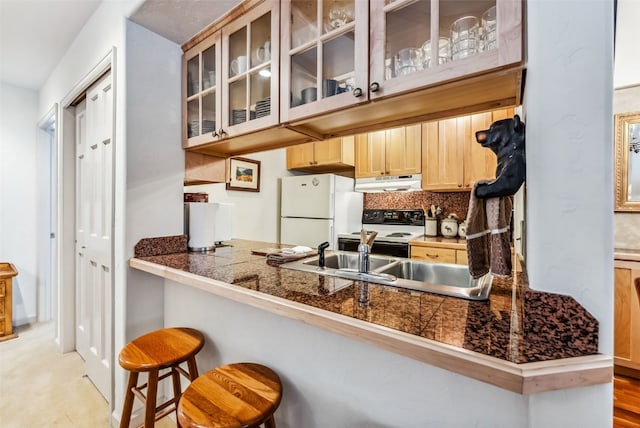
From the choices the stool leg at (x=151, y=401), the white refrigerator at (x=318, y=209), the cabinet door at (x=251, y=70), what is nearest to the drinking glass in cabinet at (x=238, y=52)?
the cabinet door at (x=251, y=70)

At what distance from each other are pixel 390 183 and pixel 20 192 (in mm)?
3997

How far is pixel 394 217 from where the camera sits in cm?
344

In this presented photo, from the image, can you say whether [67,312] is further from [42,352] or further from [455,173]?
[455,173]

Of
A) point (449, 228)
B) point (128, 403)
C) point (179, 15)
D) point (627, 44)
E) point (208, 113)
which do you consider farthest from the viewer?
point (449, 228)

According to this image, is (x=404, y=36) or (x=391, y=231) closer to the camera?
(x=404, y=36)

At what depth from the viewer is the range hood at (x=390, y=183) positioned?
10.3ft

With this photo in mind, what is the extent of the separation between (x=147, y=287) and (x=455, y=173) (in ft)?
9.19

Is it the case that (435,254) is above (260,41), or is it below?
below

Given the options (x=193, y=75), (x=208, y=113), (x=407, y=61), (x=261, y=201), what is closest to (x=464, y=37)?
(x=407, y=61)

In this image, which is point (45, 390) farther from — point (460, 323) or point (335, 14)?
point (335, 14)

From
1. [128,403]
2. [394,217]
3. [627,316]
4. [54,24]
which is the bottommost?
[128,403]

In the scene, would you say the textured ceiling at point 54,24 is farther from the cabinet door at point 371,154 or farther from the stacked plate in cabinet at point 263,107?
the cabinet door at point 371,154

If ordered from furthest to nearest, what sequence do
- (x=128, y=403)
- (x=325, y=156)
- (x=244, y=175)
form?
1. (x=325, y=156)
2. (x=244, y=175)
3. (x=128, y=403)

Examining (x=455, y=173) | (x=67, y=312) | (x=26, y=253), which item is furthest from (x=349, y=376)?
(x=26, y=253)
